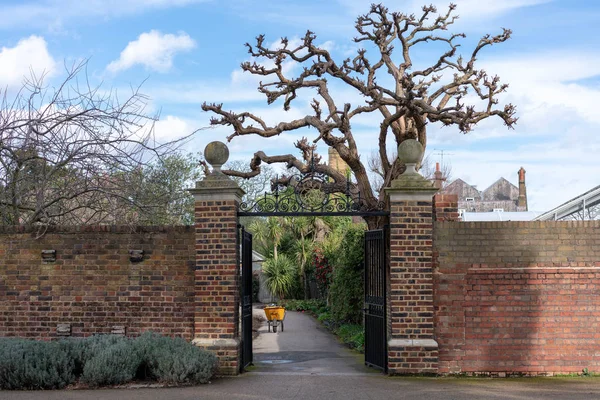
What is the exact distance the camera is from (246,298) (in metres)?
11.5

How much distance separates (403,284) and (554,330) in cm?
235

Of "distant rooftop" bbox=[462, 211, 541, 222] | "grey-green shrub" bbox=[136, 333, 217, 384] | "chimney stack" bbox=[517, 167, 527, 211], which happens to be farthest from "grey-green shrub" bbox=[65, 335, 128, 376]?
"chimney stack" bbox=[517, 167, 527, 211]

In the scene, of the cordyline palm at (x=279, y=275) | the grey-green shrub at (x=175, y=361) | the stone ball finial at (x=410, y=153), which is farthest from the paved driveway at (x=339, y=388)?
the cordyline palm at (x=279, y=275)

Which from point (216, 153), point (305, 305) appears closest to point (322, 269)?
point (305, 305)

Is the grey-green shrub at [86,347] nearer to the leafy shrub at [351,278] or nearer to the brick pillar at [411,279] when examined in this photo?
the brick pillar at [411,279]

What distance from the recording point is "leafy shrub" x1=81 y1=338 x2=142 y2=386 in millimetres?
9492

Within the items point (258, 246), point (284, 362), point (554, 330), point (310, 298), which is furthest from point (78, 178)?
point (258, 246)

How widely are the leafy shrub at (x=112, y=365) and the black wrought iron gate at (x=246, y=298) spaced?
1.95 metres

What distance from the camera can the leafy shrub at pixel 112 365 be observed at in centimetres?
949

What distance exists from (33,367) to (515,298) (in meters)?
6.81

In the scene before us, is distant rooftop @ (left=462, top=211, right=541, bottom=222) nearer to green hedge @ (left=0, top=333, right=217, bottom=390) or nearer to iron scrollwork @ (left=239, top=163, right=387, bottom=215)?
iron scrollwork @ (left=239, top=163, right=387, bottom=215)

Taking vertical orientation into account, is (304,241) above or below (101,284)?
above

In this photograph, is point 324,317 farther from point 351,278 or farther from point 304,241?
point 304,241

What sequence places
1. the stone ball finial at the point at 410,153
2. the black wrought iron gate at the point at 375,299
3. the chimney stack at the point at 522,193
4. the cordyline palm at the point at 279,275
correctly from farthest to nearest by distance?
1. the chimney stack at the point at 522,193
2. the cordyline palm at the point at 279,275
3. the black wrought iron gate at the point at 375,299
4. the stone ball finial at the point at 410,153
